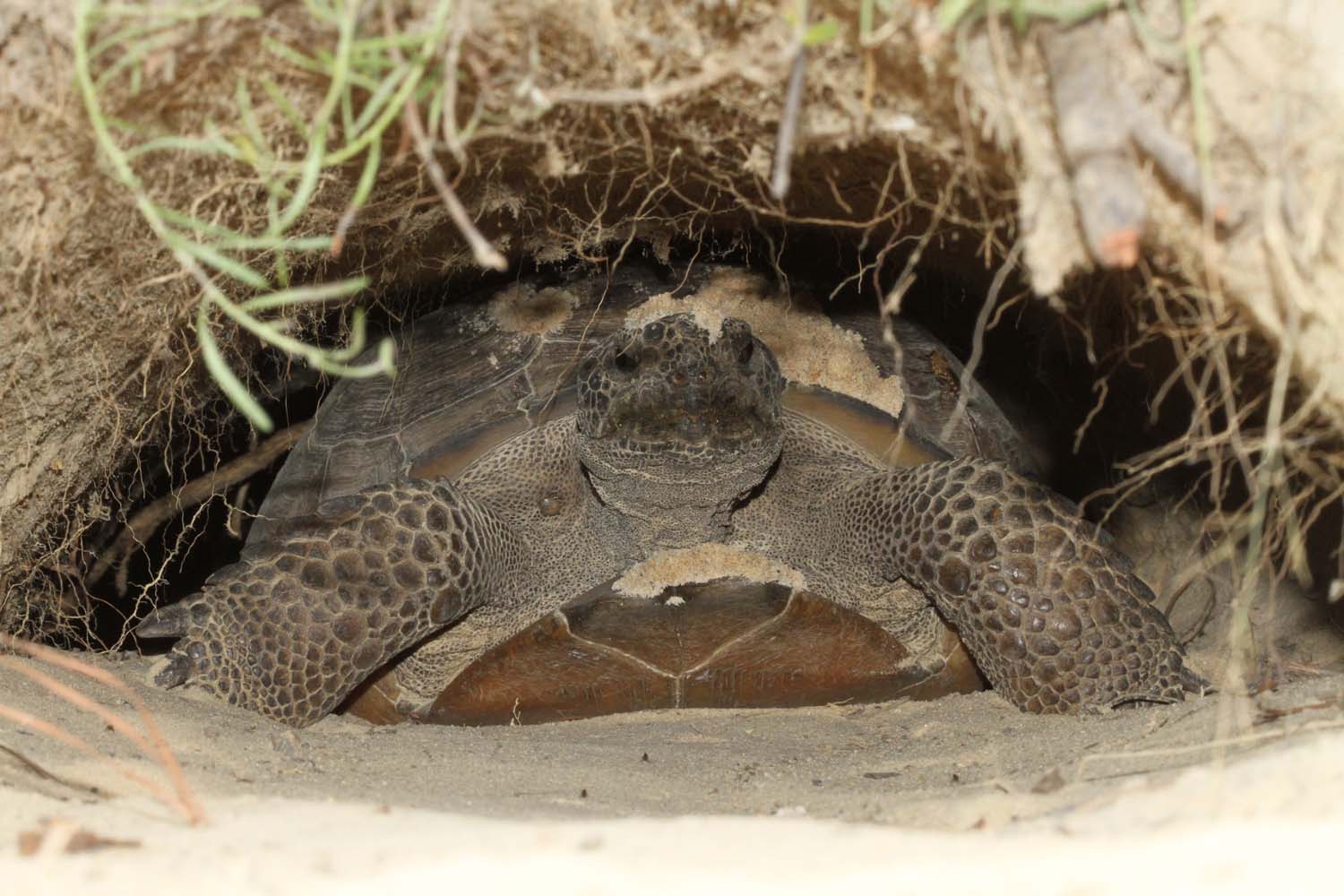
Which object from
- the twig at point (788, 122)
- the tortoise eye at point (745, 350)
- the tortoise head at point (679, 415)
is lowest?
the tortoise head at point (679, 415)

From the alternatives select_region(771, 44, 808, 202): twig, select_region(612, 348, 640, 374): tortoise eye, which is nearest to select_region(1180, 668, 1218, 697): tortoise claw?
select_region(612, 348, 640, 374): tortoise eye

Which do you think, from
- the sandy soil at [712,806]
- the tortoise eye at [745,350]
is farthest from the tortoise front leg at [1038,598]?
the tortoise eye at [745,350]

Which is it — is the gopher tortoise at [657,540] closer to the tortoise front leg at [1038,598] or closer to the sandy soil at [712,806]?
the tortoise front leg at [1038,598]

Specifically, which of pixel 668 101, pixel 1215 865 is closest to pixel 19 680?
pixel 668 101

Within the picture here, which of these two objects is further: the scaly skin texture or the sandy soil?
the scaly skin texture

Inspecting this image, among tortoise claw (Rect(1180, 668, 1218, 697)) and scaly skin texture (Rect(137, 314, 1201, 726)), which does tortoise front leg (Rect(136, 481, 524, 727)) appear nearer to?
scaly skin texture (Rect(137, 314, 1201, 726))

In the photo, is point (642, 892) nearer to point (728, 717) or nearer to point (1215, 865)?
point (1215, 865)

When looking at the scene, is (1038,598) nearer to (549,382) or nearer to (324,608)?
(549,382)
